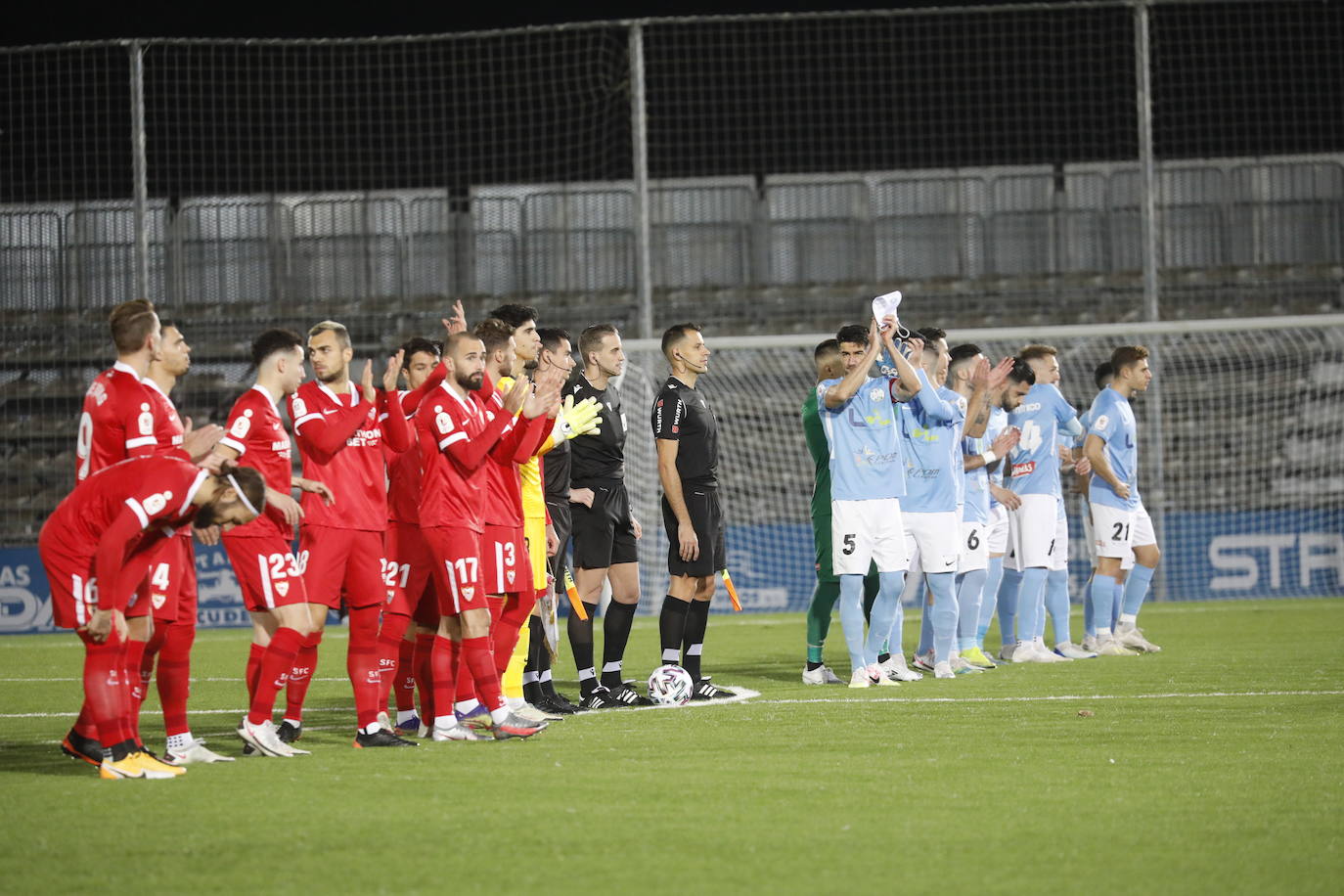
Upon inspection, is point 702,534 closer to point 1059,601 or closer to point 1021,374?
point 1021,374

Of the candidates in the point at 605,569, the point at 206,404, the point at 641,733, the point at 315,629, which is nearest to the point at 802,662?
the point at 605,569

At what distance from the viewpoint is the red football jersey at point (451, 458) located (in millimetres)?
6961

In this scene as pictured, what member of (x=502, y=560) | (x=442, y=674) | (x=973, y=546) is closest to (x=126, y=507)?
(x=442, y=674)

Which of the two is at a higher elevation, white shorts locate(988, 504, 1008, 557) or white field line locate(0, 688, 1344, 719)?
white shorts locate(988, 504, 1008, 557)

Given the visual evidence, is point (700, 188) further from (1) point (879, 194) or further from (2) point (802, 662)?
(2) point (802, 662)

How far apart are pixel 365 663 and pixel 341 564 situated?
47 cm

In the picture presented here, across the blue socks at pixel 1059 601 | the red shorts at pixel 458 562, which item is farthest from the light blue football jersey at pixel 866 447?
the red shorts at pixel 458 562

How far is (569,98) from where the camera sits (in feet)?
58.9

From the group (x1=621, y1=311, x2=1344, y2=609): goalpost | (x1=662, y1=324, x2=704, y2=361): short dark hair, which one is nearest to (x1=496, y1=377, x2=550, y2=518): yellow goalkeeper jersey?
(x1=662, y1=324, x2=704, y2=361): short dark hair

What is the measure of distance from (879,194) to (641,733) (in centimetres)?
1444

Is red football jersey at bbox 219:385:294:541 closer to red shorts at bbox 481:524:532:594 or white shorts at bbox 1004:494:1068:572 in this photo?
red shorts at bbox 481:524:532:594

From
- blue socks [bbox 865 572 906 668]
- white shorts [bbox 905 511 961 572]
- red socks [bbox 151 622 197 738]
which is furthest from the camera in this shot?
white shorts [bbox 905 511 961 572]

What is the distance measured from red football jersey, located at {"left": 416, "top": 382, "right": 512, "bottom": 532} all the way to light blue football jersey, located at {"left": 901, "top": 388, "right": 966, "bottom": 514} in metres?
3.55

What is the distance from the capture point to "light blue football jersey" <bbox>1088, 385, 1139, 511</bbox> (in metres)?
11.2
